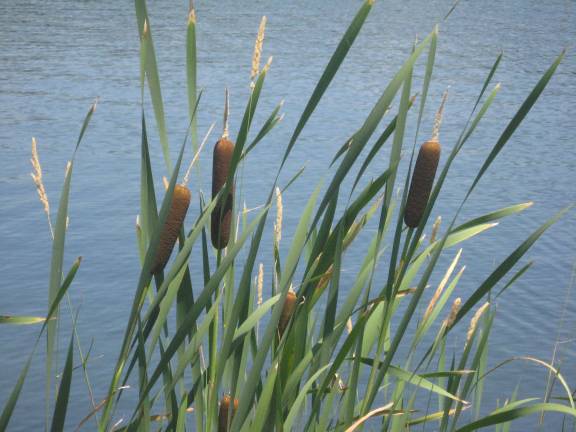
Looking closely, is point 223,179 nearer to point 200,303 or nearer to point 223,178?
point 223,178

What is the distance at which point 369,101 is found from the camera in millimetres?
10562

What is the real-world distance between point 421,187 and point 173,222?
35 cm

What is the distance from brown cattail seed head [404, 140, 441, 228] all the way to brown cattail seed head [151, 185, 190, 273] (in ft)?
1.03

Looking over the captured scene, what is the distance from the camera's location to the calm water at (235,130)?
537 centimetres

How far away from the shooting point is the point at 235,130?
8625 millimetres

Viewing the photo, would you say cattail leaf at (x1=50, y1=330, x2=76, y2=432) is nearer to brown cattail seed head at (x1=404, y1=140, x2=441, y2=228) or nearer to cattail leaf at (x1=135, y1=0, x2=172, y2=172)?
cattail leaf at (x1=135, y1=0, x2=172, y2=172)

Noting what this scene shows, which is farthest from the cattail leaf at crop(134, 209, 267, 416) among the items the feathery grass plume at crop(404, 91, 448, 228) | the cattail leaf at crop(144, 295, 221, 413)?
the feathery grass plume at crop(404, 91, 448, 228)

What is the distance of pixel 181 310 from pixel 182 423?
0.66ft

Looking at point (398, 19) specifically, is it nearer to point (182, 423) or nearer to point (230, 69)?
point (230, 69)

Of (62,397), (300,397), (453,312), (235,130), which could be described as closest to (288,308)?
(300,397)

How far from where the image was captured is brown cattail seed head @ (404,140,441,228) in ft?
4.38

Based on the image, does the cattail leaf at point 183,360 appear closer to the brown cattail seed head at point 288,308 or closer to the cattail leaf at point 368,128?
the brown cattail seed head at point 288,308

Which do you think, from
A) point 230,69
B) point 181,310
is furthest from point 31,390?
point 230,69

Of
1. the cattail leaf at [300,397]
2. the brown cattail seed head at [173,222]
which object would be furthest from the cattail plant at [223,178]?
the cattail leaf at [300,397]
